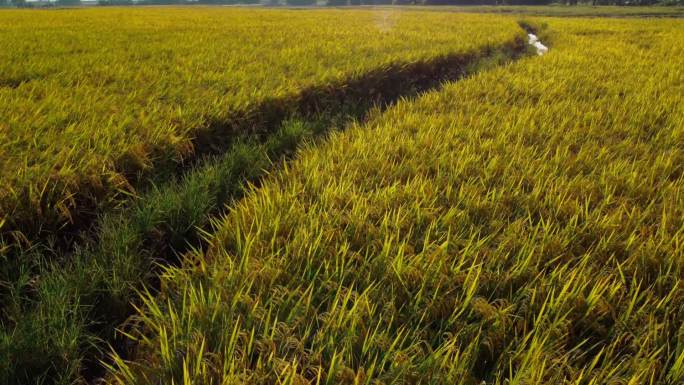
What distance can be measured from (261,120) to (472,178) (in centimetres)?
212

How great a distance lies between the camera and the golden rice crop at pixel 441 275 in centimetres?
99

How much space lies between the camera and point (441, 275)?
1.28 metres

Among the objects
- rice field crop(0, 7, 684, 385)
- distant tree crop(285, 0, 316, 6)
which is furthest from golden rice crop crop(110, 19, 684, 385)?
distant tree crop(285, 0, 316, 6)

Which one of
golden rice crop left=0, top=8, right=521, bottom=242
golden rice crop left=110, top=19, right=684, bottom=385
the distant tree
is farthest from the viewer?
the distant tree

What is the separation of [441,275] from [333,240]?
0.44 meters

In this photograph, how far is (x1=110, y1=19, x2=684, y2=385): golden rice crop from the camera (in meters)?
0.99

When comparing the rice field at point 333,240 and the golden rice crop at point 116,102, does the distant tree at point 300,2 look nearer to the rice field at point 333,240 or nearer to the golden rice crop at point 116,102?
the golden rice crop at point 116,102

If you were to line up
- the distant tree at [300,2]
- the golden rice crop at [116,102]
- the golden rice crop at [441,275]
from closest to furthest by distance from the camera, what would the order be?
the golden rice crop at [441,275], the golden rice crop at [116,102], the distant tree at [300,2]

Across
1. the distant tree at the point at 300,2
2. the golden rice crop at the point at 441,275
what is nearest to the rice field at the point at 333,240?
the golden rice crop at the point at 441,275

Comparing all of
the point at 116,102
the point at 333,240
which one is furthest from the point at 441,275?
the point at 116,102

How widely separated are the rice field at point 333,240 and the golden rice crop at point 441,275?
1 cm

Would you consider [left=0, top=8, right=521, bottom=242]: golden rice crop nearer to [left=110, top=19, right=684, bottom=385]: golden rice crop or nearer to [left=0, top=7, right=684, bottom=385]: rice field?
[left=0, top=7, right=684, bottom=385]: rice field

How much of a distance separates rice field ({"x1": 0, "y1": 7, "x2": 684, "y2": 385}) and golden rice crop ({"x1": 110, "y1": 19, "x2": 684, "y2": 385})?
0.03 feet

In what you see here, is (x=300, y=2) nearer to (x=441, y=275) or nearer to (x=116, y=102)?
(x=116, y=102)
